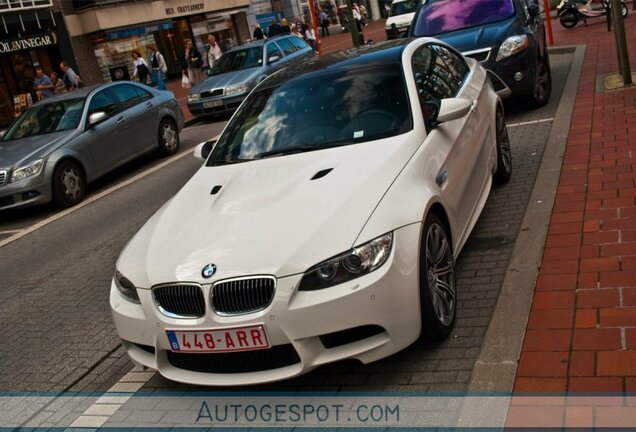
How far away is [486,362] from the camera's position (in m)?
3.87

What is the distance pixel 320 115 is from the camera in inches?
208

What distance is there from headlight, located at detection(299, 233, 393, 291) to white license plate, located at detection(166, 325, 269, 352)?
315 millimetres

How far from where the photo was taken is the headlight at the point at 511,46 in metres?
10.0

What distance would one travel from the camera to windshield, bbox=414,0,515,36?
10977 mm

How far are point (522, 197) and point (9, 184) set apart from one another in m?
6.74

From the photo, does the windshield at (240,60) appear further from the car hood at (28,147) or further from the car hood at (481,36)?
the car hood at (481,36)

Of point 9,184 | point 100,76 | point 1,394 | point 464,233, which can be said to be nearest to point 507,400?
point 464,233

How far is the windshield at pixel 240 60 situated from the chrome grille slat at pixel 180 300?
14.1m

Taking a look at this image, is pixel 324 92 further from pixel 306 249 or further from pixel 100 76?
pixel 100 76

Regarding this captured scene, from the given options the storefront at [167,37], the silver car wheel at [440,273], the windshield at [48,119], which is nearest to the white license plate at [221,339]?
the silver car wheel at [440,273]

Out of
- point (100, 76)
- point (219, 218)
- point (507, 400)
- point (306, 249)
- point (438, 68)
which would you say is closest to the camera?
point (507, 400)

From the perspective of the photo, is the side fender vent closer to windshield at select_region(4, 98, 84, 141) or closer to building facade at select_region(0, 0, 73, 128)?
windshield at select_region(4, 98, 84, 141)

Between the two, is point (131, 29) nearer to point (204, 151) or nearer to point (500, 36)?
point (500, 36)

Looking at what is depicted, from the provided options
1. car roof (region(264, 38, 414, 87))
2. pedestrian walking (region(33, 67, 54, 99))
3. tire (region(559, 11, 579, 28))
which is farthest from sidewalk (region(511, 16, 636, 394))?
pedestrian walking (region(33, 67, 54, 99))
